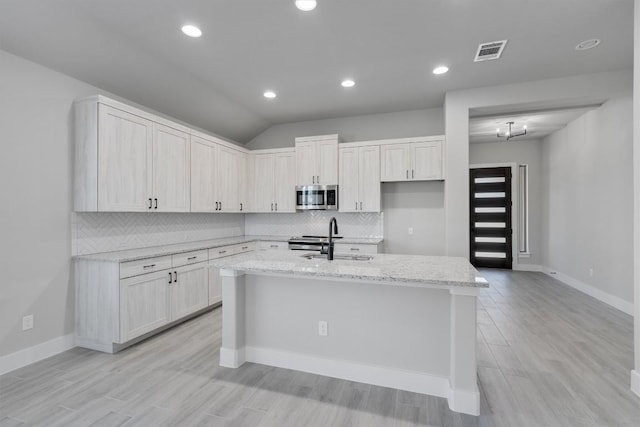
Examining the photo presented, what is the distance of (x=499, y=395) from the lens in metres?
2.26

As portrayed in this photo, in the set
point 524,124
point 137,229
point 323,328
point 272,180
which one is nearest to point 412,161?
point 272,180

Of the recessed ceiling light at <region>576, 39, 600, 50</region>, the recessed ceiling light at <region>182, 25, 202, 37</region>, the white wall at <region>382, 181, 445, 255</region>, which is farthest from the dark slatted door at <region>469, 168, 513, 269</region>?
the recessed ceiling light at <region>182, 25, 202, 37</region>

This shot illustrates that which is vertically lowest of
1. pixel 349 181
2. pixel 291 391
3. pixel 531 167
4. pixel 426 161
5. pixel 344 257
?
pixel 291 391

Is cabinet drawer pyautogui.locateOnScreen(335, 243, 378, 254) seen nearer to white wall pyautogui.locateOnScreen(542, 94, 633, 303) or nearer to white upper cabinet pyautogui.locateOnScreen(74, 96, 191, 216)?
white upper cabinet pyautogui.locateOnScreen(74, 96, 191, 216)

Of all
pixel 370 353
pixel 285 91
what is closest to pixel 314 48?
pixel 285 91

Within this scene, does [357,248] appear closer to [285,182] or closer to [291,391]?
[285,182]

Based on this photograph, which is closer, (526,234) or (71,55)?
(71,55)

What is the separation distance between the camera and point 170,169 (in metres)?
3.86

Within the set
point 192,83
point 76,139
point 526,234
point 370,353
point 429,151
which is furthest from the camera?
point 526,234

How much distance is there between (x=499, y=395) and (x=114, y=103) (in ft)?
14.2

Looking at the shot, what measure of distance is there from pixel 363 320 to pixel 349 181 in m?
2.88

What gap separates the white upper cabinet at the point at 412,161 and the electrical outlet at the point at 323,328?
2.84 metres

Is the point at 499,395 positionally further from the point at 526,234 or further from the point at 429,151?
the point at 526,234

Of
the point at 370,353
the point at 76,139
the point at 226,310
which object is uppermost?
the point at 76,139
